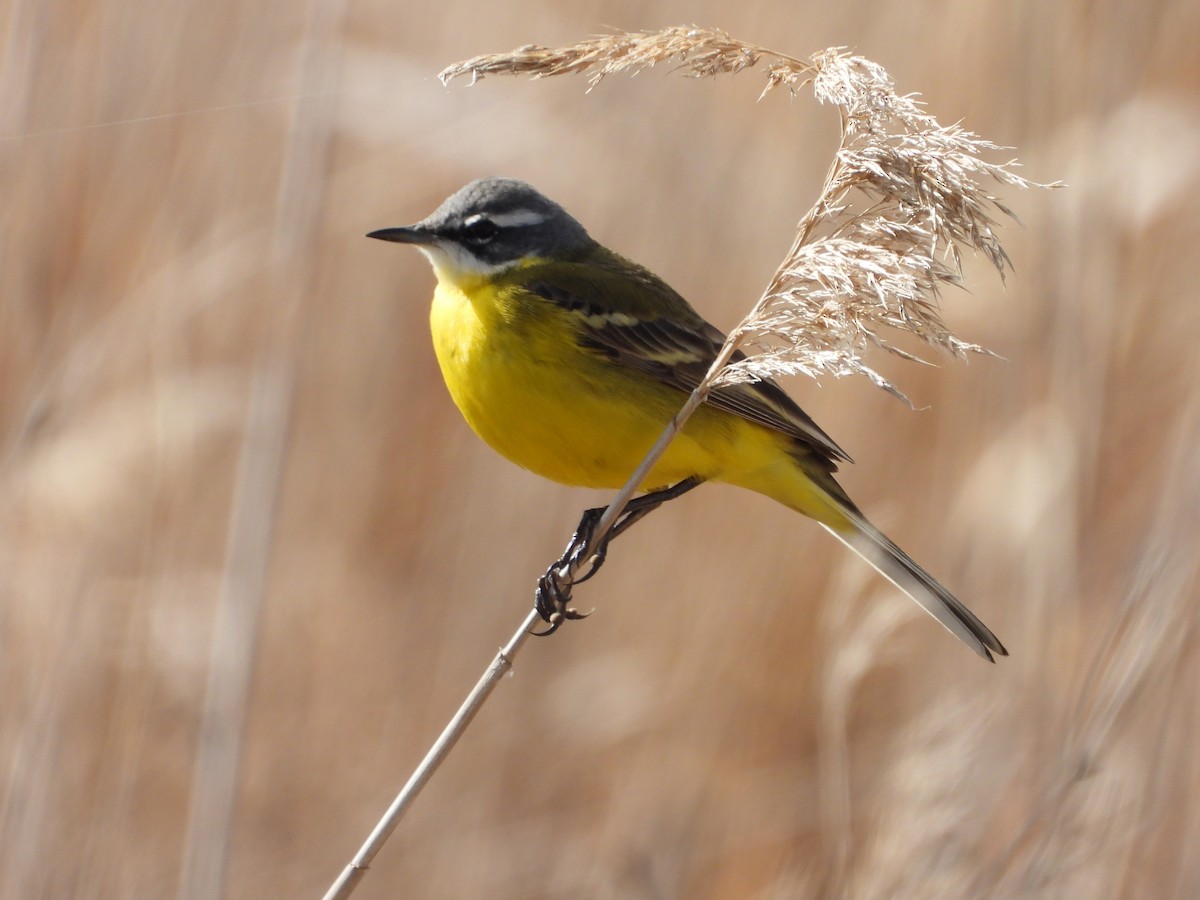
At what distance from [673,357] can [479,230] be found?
24.5 inches

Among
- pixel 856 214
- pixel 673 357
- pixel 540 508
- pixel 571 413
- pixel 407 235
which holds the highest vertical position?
pixel 856 214

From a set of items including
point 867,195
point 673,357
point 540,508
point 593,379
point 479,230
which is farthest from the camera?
point 540,508

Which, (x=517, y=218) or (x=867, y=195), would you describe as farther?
(x=517, y=218)

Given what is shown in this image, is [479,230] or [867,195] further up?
[867,195]

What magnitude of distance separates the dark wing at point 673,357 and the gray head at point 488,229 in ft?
0.65

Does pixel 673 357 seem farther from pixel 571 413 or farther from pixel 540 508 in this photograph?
pixel 540 508

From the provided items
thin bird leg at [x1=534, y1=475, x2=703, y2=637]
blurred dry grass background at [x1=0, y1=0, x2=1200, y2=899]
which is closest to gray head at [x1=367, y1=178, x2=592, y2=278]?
blurred dry grass background at [x1=0, y1=0, x2=1200, y2=899]

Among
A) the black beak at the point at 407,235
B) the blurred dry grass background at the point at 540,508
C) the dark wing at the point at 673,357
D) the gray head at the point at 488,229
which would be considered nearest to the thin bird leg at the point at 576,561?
the dark wing at the point at 673,357

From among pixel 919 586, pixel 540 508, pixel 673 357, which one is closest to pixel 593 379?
pixel 673 357

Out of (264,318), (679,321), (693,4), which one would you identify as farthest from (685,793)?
(693,4)

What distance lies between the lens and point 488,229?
11.4ft

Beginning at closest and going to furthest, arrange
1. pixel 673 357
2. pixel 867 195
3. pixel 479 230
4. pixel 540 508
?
pixel 867 195 < pixel 673 357 < pixel 479 230 < pixel 540 508

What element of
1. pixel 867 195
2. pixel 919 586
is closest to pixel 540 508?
pixel 919 586

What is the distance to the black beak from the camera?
10.6 ft
